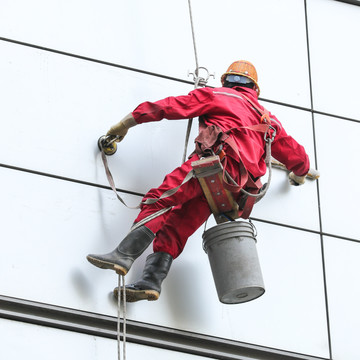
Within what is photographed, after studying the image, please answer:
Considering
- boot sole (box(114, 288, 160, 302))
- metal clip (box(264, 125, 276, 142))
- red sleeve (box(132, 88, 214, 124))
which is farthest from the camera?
metal clip (box(264, 125, 276, 142))

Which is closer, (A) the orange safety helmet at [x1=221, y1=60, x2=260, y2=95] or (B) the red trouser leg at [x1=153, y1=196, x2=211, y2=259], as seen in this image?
(B) the red trouser leg at [x1=153, y1=196, x2=211, y2=259]

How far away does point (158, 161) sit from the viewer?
23.5 ft

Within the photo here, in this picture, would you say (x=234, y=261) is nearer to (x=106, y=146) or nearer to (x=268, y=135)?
(x=268, y=135)

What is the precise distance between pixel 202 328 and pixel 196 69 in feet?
5.79

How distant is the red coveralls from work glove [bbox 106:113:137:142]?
1.7 inches

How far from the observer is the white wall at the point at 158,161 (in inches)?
261

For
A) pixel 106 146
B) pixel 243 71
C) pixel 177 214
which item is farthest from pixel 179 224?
pixel 243 71

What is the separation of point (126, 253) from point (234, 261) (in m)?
0.63

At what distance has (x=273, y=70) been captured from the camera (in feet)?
26.2

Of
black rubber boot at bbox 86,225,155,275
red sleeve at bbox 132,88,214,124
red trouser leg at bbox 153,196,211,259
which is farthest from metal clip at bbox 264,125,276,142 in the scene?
black rubber boot at bbox 86,225,155,275

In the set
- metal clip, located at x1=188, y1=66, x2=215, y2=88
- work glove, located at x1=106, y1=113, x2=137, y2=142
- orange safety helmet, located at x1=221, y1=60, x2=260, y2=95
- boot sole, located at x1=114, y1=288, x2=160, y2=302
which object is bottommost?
boot sole, located at x1=114, y1=288, x2=160, y2=302

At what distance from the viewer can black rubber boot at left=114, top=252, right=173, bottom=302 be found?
253 inches

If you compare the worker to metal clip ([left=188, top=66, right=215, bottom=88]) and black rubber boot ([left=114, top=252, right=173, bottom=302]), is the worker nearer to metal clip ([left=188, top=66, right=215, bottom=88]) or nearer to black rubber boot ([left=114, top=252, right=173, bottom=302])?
black rubber boot ([left=114, top=252, right=173, bottom=302])

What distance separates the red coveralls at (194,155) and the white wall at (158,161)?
31 centimetres
